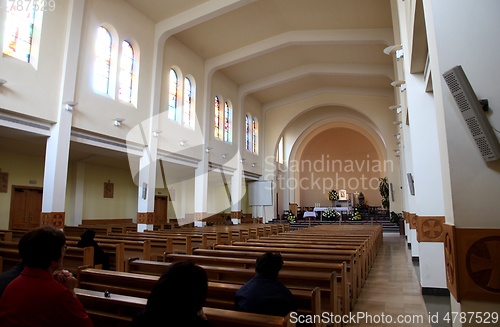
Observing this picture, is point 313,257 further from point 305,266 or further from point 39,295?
point 39,295

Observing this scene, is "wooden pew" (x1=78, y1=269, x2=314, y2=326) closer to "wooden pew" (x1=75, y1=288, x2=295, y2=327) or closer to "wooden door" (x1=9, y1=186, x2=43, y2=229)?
"wooden pew" (x1=75, y1=288, x2=295, y2=327)

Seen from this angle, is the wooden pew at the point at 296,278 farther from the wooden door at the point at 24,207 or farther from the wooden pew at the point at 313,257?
the wooden door at the point at 24,207

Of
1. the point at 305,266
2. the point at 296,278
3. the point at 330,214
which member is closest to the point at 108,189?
the point at 330,214

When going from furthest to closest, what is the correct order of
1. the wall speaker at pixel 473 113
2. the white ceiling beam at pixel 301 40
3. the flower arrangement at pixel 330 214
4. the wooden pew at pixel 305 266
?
the flower arrangement at pixel 330 214 < the white ceiling beam at pixel 301 40 < the wooden pew at pixel 305 266 < the wall speaker at pixel 473 113

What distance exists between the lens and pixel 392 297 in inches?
163

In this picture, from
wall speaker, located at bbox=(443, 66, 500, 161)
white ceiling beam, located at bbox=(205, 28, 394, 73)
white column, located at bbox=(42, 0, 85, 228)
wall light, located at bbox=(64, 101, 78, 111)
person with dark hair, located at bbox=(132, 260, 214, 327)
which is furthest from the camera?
white ceiling beam, located at bbox=(205, 28, 394, 73)

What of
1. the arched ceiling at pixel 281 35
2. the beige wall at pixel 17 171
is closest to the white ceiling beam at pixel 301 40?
the arched ceiling at pixel 281 35

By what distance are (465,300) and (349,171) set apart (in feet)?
68.5

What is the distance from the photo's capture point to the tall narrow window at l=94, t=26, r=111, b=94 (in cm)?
868

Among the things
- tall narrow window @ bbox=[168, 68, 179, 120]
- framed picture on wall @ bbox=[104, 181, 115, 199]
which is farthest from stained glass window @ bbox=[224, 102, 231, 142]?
framed picture on wall @ bbox=[104, 181, 115, 199]

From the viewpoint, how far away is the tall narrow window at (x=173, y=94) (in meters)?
11.3

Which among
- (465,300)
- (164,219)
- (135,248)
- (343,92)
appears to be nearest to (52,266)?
(465,300)

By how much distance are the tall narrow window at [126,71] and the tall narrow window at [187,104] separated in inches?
98.9

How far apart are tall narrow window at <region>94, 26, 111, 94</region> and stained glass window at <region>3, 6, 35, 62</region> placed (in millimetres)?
1636
